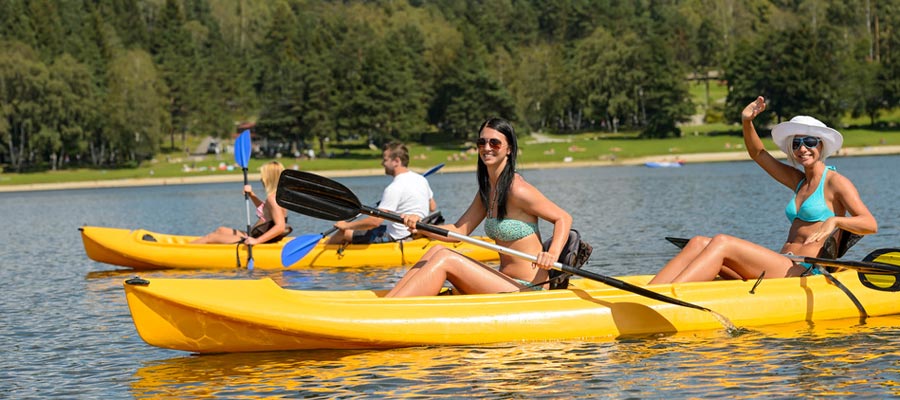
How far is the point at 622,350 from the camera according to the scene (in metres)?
9.47

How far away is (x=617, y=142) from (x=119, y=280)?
216 feet

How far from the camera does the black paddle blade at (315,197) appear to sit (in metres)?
10.1

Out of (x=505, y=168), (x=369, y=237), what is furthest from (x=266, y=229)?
(x=505, y=168)

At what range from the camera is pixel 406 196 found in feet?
50.9

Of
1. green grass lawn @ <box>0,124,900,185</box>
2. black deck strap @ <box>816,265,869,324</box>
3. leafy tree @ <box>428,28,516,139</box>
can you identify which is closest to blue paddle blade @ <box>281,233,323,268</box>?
black deck strap @ <box>816,265,869,324</box>

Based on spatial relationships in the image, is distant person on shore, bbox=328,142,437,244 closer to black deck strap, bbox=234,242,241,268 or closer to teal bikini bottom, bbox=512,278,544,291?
black deck strap, bbox=234,242,241,268

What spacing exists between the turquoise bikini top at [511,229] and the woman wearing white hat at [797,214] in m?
1.52

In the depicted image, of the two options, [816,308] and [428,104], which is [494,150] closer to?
[816,308]

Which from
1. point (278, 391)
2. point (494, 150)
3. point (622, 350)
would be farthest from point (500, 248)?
point (278, 391)

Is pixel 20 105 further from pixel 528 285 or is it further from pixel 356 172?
pixel 528 285

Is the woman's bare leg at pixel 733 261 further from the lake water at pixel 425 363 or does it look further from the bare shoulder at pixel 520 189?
the bare shoulder at pixel 520 189

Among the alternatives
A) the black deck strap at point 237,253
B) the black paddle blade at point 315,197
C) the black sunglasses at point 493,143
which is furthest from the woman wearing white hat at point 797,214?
the black deck strap at point 237,253

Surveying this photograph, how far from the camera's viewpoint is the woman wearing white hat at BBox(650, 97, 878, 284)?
379 inches

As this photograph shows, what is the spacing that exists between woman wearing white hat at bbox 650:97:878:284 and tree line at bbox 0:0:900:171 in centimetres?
7149
